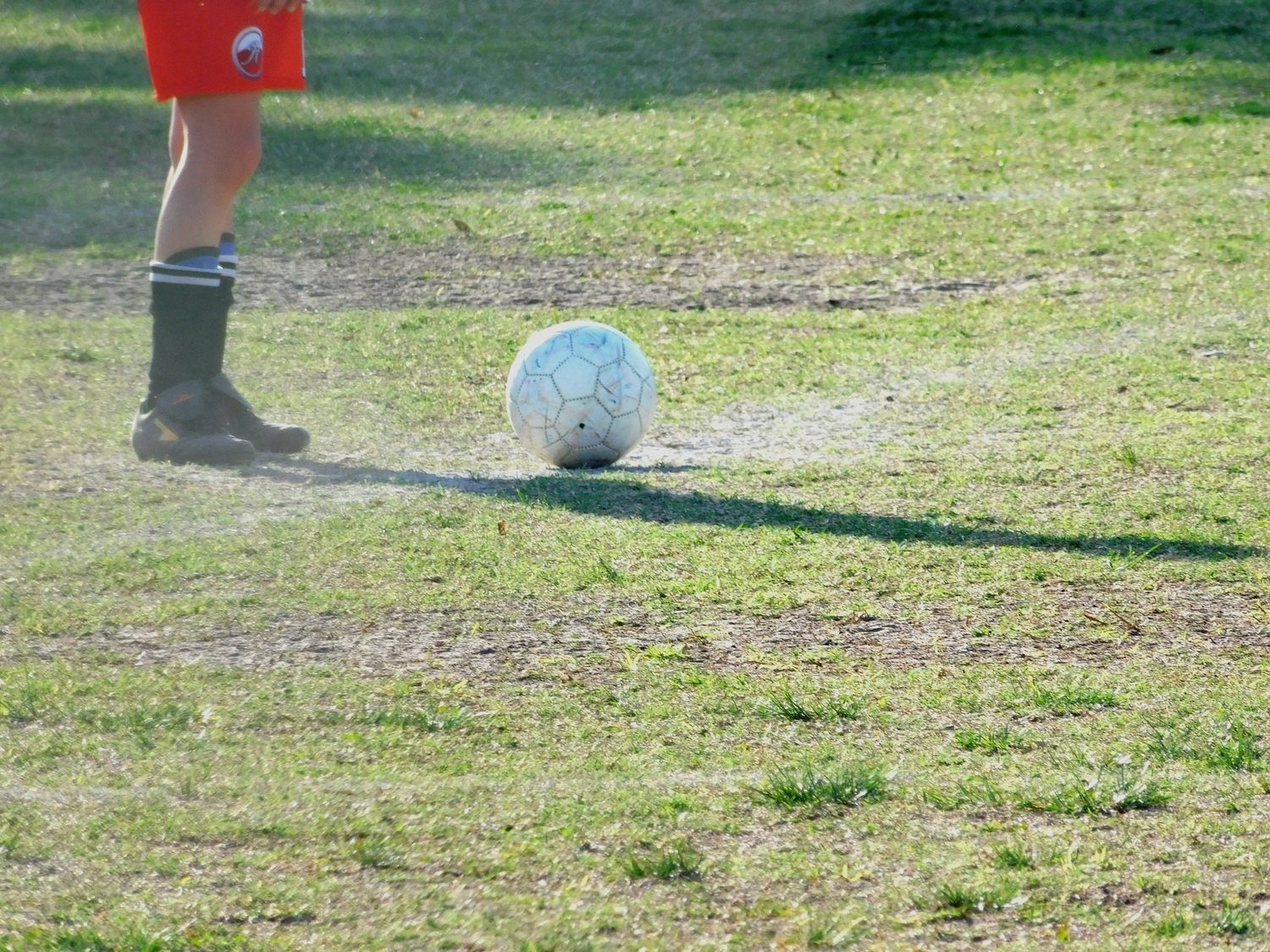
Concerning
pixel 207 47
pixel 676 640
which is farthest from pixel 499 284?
pixel 676 640

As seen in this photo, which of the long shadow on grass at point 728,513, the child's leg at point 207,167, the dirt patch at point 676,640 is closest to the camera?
the dirt patch at point 676,640

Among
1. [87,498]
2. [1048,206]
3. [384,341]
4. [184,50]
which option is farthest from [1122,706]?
[1048,206]

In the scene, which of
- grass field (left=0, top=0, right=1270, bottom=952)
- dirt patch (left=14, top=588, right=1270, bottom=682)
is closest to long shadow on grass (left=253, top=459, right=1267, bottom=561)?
grass field (left=0, top=0, right=1270, bottom=952)

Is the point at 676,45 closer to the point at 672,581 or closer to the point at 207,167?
the point at 207,167

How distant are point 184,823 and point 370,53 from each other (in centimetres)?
1265

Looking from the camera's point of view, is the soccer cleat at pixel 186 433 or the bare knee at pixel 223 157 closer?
the soccer cleat at pixel 186 433

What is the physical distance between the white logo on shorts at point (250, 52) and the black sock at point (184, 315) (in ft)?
1.71

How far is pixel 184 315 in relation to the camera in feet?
16.5

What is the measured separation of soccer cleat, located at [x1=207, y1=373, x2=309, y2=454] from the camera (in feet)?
16.6

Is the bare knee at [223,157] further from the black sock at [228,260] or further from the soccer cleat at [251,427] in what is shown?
the soccer cleat at [251,427]

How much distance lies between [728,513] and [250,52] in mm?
1877

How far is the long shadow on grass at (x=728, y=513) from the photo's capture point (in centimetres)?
419

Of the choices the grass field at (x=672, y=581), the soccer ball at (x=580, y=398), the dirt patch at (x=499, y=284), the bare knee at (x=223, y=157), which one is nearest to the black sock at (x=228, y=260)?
the bare knee at (x=223, y=157)

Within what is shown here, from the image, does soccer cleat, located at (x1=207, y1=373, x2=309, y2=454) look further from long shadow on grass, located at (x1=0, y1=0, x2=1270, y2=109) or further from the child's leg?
long shadow on grass, located at (x1=0, y1=0, x2=1270, y2=109)
